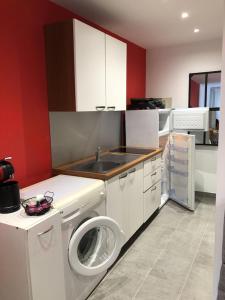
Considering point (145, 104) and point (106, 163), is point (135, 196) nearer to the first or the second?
point (106, 163)

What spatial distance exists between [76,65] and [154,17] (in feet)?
3.95

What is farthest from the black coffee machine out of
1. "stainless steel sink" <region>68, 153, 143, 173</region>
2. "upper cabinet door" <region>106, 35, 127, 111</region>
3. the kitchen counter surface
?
"upper cabinet door" <region>106, 35, 127, 111</region>

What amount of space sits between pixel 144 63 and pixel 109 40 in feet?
6.06

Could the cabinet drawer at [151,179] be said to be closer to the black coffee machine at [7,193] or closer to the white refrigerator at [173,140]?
the white refrigerator at [173,140]

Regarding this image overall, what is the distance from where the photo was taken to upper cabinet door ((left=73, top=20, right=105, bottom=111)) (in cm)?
213

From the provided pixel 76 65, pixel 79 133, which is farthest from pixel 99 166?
pixel 76 65

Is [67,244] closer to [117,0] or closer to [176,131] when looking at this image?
[117,0]

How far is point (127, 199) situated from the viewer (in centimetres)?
257

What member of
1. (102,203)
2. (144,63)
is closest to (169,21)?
(144,63)

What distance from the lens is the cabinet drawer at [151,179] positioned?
9.83 feet

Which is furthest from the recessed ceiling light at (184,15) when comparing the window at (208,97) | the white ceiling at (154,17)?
the window at (208,97)

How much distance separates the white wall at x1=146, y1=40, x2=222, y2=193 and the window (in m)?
0.08

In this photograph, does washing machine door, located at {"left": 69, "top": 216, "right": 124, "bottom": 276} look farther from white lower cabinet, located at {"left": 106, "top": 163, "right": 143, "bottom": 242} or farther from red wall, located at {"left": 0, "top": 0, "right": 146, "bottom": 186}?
red wall, located at {"left": 0, "top": 0, "right": 146, "bottom": 186}

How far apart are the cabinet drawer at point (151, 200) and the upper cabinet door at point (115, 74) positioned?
3.59 ft
